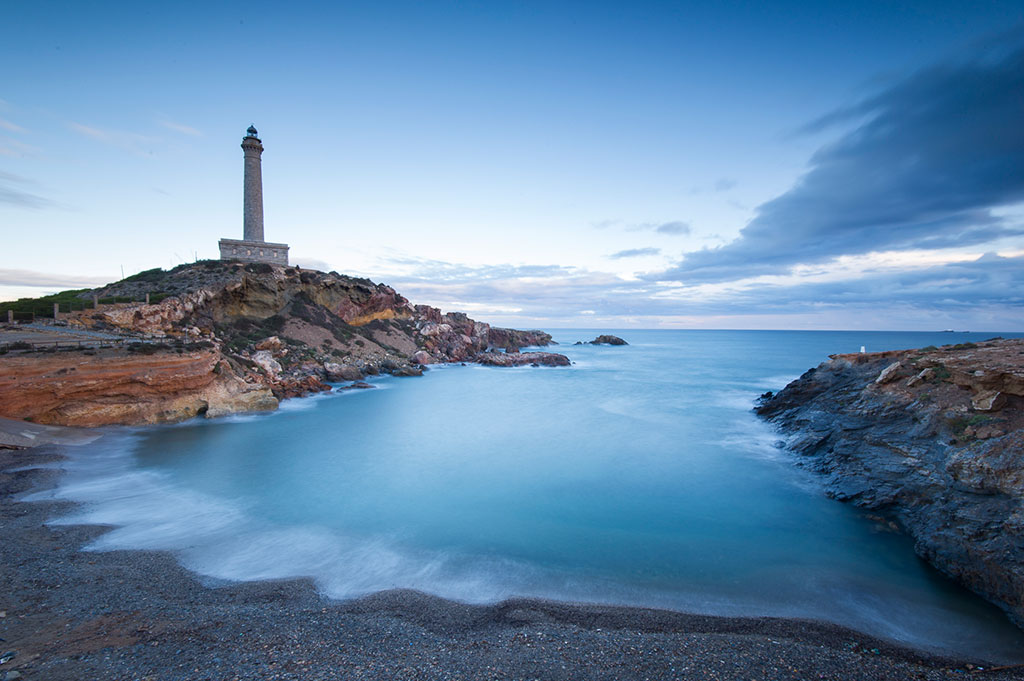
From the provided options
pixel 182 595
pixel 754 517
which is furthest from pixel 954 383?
pixel 182 595

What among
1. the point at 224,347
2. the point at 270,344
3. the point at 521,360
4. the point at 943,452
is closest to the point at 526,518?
the point at 943,452

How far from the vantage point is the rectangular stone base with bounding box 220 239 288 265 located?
110ft

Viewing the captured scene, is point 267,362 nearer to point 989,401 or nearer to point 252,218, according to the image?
point 252,218

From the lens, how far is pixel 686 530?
8.28 metres

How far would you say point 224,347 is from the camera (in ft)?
75.7

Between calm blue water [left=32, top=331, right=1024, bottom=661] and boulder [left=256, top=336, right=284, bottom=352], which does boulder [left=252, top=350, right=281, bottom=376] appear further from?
calm blue water [left=32, top=331, right=1024, bottom=661]

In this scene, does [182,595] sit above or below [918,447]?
below

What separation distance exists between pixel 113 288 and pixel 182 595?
31257mm

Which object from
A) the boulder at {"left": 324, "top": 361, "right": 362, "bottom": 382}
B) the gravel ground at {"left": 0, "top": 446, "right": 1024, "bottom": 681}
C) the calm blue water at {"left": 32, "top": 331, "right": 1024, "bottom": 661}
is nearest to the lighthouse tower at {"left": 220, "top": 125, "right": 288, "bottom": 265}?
the boulder at {"left": 324, "top": 361, "right": 362, "bottom": 382}

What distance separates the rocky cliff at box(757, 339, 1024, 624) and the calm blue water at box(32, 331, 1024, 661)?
49 cm

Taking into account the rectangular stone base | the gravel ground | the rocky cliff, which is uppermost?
the rectangular stone base

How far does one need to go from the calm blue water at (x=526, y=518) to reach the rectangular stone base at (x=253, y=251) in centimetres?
2269

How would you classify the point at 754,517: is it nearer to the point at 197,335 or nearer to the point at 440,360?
the point at 197,335

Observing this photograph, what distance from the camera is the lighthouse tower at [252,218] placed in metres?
33.8
